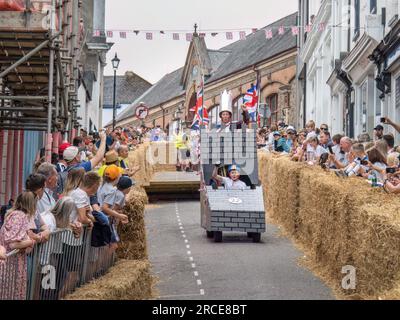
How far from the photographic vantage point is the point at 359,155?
13.2 meters

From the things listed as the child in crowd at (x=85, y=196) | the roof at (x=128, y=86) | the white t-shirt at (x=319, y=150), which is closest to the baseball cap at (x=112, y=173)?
the child in crowd at (x=85, y=196)

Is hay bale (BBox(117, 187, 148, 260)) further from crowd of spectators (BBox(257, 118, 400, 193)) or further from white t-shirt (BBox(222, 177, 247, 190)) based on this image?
white t-shirt (BBox(222, 177, 247, 190))

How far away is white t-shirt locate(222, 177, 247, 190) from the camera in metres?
17.0

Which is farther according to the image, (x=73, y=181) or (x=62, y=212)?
(x=73, y=181)

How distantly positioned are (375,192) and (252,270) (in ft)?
11.9

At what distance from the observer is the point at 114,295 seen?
8.41 meters

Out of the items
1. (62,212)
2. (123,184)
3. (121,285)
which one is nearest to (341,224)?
(123,184)

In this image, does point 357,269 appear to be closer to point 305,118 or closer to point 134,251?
point 134,251

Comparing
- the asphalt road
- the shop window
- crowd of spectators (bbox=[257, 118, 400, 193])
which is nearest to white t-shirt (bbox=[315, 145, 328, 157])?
crowd of spectators (bbox=[257, 118, 400, 193])

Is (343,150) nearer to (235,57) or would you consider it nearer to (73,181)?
(73,181)

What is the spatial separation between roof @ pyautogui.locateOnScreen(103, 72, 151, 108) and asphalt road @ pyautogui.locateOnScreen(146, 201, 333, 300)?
84.0 m

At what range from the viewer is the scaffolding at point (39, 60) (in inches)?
566

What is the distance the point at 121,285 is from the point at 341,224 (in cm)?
382
